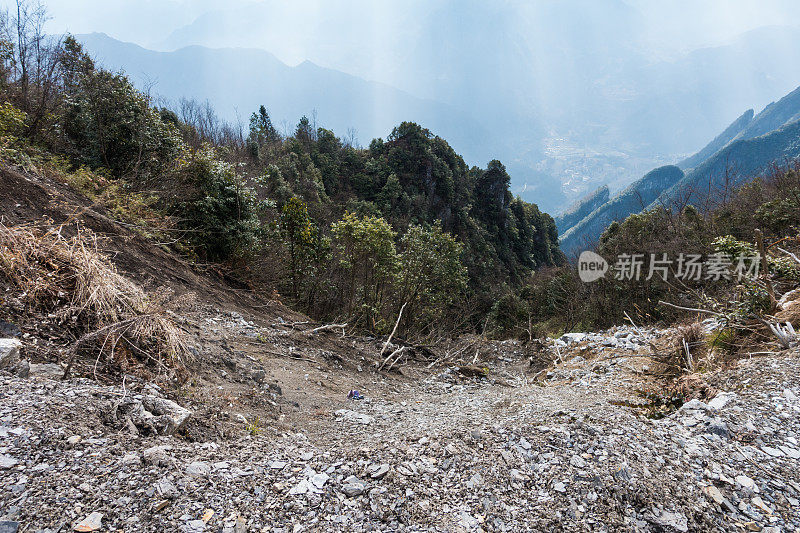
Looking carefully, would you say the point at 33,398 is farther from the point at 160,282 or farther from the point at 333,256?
the point at 333,256

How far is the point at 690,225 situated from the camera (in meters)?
16.2

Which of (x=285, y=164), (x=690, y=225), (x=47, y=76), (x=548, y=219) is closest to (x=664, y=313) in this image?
(x=690, y=225)

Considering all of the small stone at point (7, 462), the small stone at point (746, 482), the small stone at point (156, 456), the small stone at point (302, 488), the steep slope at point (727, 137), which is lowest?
the small stone at point (302, 488)

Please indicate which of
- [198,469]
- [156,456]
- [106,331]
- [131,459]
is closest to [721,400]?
[198,469]

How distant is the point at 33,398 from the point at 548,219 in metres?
66.2

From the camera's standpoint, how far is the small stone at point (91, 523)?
1.57 meters

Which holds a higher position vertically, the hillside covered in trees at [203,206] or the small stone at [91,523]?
the hillside covered in trees at [203,206]

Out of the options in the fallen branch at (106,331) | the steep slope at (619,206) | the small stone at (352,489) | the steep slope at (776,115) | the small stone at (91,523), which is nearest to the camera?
the small stone at (91,523)

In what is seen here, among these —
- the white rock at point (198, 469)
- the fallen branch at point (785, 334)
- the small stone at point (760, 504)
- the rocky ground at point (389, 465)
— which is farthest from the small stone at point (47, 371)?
the fallen branch at point (785, 334)

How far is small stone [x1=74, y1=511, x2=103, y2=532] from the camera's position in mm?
1568

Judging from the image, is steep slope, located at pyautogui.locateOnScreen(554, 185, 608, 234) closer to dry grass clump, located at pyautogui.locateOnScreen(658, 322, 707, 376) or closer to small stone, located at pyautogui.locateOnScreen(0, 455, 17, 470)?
dry grass clump, located at pyautogui.locateOnScreen(658, 322, 707, 376)

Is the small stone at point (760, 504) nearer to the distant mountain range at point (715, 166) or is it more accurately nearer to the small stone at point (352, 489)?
the small stone at point (352, 489)

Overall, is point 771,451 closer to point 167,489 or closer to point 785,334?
point 785,334

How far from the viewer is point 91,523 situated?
62.7 inches
